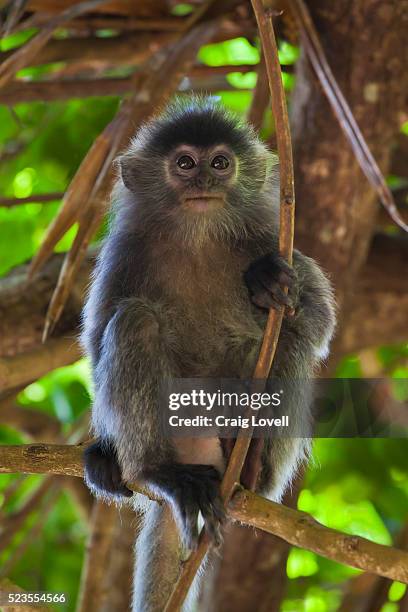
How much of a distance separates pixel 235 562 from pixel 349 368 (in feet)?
6.41

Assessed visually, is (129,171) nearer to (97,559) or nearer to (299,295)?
(299,295)

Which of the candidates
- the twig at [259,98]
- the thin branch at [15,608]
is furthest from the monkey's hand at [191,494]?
the twig at [259,98]

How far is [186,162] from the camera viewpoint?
415 cm

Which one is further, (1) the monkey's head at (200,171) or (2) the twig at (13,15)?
(2) the twig at (13,15)

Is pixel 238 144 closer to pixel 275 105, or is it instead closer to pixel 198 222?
pixel 198 222

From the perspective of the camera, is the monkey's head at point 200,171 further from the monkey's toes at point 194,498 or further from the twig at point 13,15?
the monkey's toes at point 194,498

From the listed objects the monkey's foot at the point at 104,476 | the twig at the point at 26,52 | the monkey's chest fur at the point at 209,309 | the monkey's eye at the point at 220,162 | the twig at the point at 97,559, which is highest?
the twig at the point at 26,52

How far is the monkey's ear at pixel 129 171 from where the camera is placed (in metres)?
4.42

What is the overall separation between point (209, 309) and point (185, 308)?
0.10 meters

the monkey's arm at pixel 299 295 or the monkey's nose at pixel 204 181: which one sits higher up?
the monkey's nose at pixel 204 181

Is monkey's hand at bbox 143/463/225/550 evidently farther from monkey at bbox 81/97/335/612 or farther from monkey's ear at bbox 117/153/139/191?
monkey's ear at bbox 117/153/139/191

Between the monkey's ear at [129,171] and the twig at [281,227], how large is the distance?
1.32m

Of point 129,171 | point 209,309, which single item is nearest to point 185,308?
point 209,309

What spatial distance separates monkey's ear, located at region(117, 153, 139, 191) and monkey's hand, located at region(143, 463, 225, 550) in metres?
1.41
